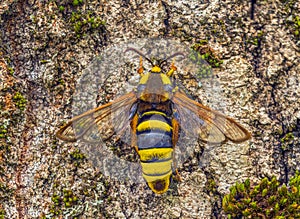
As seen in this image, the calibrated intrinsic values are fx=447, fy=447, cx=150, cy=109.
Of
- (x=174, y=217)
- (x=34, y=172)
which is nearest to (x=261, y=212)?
(x=174, y=217)

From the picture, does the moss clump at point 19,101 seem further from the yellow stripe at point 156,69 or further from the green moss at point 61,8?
the yellow stripe at point 156,69

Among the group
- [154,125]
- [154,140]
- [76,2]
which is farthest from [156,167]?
[76,2]

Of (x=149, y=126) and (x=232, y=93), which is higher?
(x=232, y=93)

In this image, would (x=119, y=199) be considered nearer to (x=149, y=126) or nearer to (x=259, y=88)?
(x=149, y=126)

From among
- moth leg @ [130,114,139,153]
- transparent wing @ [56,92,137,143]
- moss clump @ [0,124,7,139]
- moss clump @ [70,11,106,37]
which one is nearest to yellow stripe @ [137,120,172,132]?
moth leg @ [130,114,139,153]

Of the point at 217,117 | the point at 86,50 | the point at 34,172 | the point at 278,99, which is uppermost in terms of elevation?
the point at 86,50

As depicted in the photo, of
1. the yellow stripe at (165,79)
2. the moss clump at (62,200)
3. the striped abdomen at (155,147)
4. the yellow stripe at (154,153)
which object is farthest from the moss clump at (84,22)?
the moss clump at (62,200)

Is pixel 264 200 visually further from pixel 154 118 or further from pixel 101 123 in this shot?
pixel 101 123
